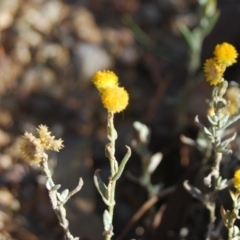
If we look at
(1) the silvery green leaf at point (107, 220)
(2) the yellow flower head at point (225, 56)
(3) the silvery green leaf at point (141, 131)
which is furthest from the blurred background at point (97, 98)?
(2) the yellow flower head at point (225, 56)

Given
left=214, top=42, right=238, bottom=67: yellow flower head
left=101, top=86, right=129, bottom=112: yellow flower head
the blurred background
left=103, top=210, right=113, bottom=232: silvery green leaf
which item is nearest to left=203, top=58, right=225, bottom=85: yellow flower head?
left=214, top=42, right=238, bottom=67: yellow flower head

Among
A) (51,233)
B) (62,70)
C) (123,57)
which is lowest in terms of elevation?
(51,233)

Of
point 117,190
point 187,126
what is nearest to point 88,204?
point 117,190

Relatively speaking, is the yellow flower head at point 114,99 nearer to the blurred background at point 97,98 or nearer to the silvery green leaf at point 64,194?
the silvery green leaf at point 64,194

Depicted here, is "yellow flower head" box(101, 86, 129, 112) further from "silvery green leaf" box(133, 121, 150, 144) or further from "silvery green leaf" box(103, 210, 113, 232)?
"silvery green leaf" box(133, 121, 150, 144)

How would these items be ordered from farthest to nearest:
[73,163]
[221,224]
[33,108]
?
[33,108] < [73,163] < [221,224]

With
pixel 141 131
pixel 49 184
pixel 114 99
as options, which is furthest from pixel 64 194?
pixel 141 131

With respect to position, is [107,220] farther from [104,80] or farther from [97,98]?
[97,98]

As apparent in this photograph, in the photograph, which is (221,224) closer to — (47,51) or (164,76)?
(164,76)
